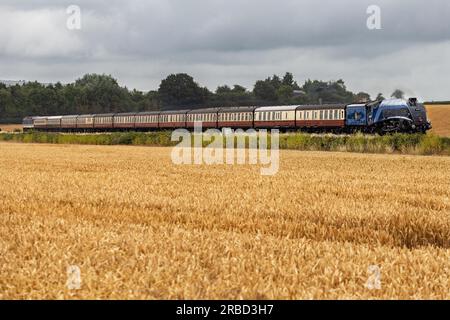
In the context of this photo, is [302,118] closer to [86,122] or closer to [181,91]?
[86,122]

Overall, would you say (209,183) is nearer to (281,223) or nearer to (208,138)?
(281,223)

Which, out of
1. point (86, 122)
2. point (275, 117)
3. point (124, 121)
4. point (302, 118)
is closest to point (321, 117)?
point (302, 118)

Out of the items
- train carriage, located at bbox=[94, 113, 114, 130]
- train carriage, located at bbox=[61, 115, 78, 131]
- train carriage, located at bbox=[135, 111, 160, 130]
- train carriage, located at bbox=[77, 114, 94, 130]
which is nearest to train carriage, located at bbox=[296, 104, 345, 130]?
train carriage, located at bbox=[135, 111, 160, 130]

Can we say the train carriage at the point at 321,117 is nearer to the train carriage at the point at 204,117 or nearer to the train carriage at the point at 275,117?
the train carriage at the point at 275,117

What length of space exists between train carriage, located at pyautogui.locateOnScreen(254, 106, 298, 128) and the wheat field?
46512mm

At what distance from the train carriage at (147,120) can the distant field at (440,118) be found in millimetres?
32899

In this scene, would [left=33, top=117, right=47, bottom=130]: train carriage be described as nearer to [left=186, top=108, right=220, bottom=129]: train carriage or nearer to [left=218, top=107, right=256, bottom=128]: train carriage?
[left=186, top=108, right=220, bottom=129]: train carriage

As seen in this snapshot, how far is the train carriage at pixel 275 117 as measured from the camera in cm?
5966

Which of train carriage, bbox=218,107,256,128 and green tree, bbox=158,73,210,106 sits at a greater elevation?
green tree, bbox=158,73,210,106

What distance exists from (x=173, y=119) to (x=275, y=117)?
16.6 meters

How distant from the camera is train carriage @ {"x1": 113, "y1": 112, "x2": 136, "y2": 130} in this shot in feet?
268

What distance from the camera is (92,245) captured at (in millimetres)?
6590
